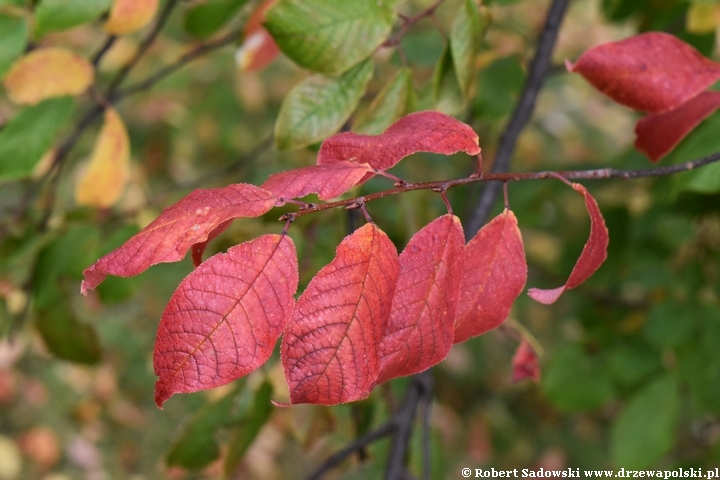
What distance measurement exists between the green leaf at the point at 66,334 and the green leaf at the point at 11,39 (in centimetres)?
34

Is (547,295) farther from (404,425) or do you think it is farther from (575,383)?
(575,383)

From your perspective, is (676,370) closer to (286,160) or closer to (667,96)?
(667,96)

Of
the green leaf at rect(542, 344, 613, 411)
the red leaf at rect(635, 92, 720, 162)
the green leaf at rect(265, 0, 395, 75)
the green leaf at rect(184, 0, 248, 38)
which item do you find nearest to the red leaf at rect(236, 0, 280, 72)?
the green leaf at rect(184, 0, 248, 38)

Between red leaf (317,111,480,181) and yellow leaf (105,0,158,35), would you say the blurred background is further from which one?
red leaf (317,111,480,181)

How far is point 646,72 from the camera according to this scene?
54cm

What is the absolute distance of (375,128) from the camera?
61 cm

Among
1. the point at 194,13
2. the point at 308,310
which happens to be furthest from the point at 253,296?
the point at 194,13

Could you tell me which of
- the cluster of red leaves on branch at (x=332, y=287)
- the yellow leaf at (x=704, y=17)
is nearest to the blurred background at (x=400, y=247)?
the yellow leaf at (x=704, y=17)

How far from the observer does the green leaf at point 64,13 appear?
0.60 m

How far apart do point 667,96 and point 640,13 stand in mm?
717

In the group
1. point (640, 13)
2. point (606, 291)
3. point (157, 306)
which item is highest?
point (640, 13)

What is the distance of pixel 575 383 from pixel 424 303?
718mm

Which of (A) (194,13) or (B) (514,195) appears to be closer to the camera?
(A) (194,13)

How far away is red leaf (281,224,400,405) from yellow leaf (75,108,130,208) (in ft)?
1.57
